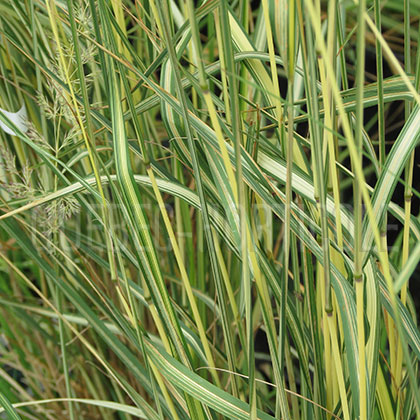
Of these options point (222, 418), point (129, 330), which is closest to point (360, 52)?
point (129, 330)

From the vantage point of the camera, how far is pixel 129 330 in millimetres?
385

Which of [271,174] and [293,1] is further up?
[293,1]

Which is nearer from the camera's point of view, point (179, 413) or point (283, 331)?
point (283, 331)

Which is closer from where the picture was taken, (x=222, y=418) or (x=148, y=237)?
(x=148, y=237)

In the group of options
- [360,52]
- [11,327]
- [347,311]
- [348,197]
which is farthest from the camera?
[348,197]

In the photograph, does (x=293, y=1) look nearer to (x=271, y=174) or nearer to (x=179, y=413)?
(x=271, y=174)

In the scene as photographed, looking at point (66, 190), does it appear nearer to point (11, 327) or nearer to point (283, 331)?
point (283, 331)

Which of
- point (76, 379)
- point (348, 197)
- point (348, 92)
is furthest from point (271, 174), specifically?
point (348, 197)

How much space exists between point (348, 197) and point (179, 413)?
0.62m

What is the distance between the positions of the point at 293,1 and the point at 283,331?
7.2 inches

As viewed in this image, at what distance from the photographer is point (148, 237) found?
0.33 metres

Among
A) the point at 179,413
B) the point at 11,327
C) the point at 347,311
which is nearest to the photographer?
the point at 347,311

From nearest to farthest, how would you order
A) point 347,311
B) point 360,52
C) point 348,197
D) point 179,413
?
point 360,52
point 347,311
point 179,413
point 348,197

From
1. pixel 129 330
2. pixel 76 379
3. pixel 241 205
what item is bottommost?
pixel 76 379
